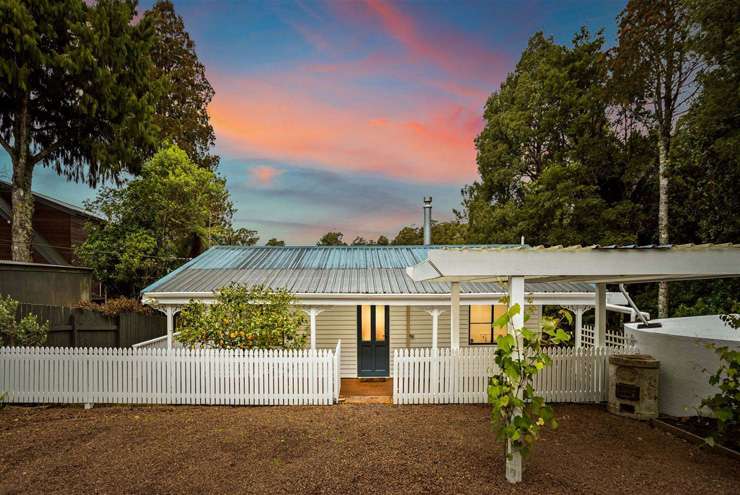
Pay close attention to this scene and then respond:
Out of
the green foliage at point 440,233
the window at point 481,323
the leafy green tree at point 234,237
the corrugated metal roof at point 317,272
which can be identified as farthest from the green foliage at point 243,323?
the green foliage at point 440,233

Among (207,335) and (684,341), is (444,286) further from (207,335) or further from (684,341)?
(207,335)

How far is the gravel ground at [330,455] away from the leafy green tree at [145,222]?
10.3 m

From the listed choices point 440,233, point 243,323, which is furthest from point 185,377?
point 440,233

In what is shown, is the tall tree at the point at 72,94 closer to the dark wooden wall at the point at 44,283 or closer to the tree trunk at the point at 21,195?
the tree trunk at the point at 21,195

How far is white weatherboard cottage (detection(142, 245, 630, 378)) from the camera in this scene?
8.99 meters

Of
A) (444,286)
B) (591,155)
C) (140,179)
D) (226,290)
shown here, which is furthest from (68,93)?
(591,155)

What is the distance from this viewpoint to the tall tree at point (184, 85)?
26.5 m

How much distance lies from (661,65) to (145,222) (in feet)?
69.1

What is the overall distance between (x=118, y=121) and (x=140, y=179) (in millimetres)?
2668

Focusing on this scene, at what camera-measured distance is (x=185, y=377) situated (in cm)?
720

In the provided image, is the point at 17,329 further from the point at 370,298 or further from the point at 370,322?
the point at 370,322

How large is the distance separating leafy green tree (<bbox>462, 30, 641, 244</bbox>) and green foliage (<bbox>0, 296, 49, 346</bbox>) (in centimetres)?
1755

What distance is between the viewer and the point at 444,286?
30.9 ft

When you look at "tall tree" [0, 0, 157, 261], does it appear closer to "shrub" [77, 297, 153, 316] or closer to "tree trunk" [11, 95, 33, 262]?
"tree trunk" [11, 95, 33, 262]
